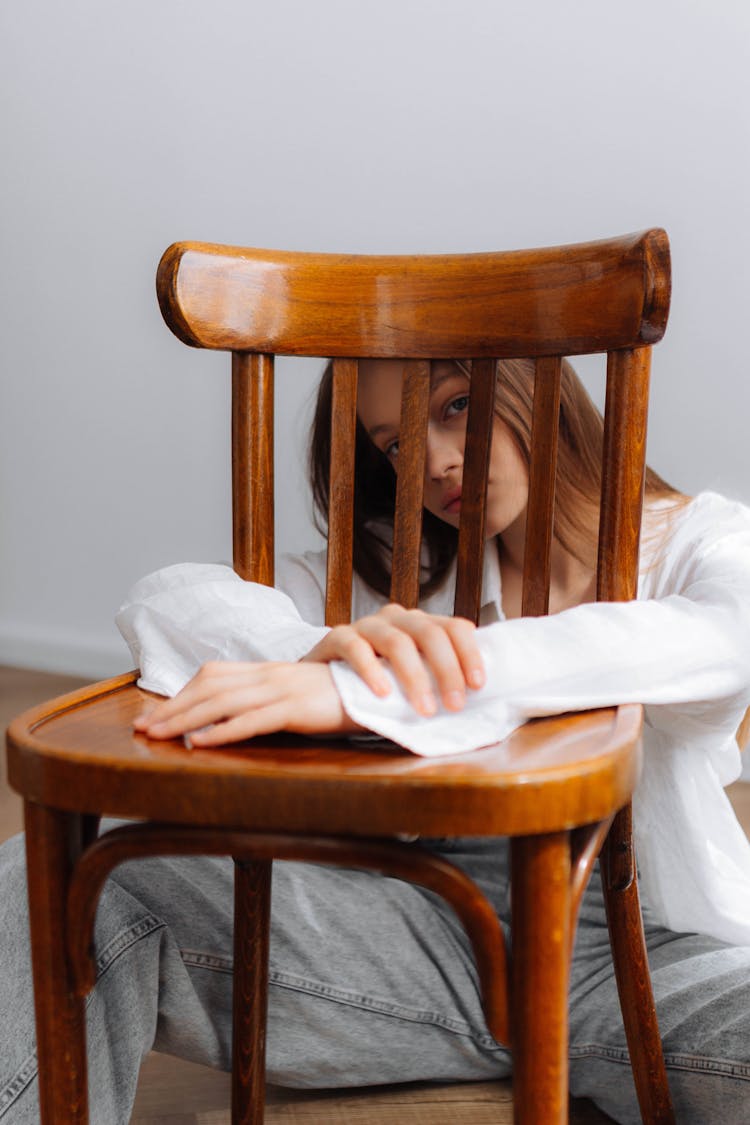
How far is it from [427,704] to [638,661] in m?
0.12

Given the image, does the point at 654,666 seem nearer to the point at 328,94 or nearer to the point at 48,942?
the point at 48,942

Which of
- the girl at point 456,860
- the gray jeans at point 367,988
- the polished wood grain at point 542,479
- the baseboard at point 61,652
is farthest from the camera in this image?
the baseboard at point 61,652

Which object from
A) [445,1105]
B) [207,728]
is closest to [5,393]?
[445,1105]

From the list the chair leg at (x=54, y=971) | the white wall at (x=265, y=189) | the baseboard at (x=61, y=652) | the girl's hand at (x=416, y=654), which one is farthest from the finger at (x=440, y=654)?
the baseboard at (x=61, y=652)

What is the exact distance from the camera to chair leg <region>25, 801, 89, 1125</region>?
0.49 m

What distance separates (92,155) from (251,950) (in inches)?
84.8

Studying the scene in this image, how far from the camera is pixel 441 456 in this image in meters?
0.85

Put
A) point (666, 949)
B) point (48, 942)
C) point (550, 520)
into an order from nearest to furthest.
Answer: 1. point (48, 942)
2. point (550, 520)
3. point (666, 949)

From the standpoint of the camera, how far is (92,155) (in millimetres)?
2549

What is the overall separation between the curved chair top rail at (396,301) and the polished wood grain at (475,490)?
18 mm

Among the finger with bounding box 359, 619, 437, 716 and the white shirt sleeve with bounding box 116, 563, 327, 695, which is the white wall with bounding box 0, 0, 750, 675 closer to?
the white shirt sleeve with bounding box 116, 563, 327, 695

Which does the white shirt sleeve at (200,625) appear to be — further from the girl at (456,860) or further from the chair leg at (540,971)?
the chair leg at (540,971)

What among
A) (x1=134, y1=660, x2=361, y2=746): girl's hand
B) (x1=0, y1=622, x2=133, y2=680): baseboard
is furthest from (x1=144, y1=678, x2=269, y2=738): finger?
(x1=0, y1=622, x2=133, y2=680): baseboard

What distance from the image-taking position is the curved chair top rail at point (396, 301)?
71cm
